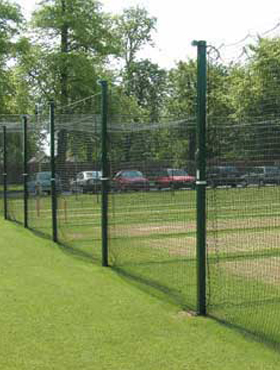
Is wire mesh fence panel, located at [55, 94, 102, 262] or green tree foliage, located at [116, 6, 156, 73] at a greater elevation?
green tree foliage, located at [116, 6, 156, 73]

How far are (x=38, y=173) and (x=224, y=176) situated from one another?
8861mm

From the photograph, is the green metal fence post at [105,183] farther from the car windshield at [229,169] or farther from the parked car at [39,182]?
the parked car at [39,182]

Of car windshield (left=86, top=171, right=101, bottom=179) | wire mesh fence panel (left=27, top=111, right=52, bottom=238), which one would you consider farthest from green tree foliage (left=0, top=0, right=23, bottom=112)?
car windshield (left=86, top=171, right=101, bottom=179)

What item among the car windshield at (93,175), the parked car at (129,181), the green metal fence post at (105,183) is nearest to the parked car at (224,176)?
the green metal fence post at (105,183)

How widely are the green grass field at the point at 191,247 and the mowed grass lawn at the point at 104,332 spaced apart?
32 cm

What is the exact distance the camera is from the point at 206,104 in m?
5.27

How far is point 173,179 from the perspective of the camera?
30.0 ft

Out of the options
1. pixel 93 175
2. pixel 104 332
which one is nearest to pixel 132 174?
pixel 93 175

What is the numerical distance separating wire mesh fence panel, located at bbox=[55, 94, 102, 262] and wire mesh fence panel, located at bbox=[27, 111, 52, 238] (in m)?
0.70

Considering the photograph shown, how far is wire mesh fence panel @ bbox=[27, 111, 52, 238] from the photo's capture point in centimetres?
1265

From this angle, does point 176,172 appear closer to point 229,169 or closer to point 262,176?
point 262,176

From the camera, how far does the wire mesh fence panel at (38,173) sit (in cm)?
1265

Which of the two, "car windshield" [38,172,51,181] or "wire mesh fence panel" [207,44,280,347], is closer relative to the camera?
"wire mesh fence panel" [207,44,280,347]

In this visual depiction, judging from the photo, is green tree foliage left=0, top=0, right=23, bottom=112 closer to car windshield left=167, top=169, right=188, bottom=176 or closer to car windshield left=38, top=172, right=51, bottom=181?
car windshield left=38, top=172, right=51, bottom=181
